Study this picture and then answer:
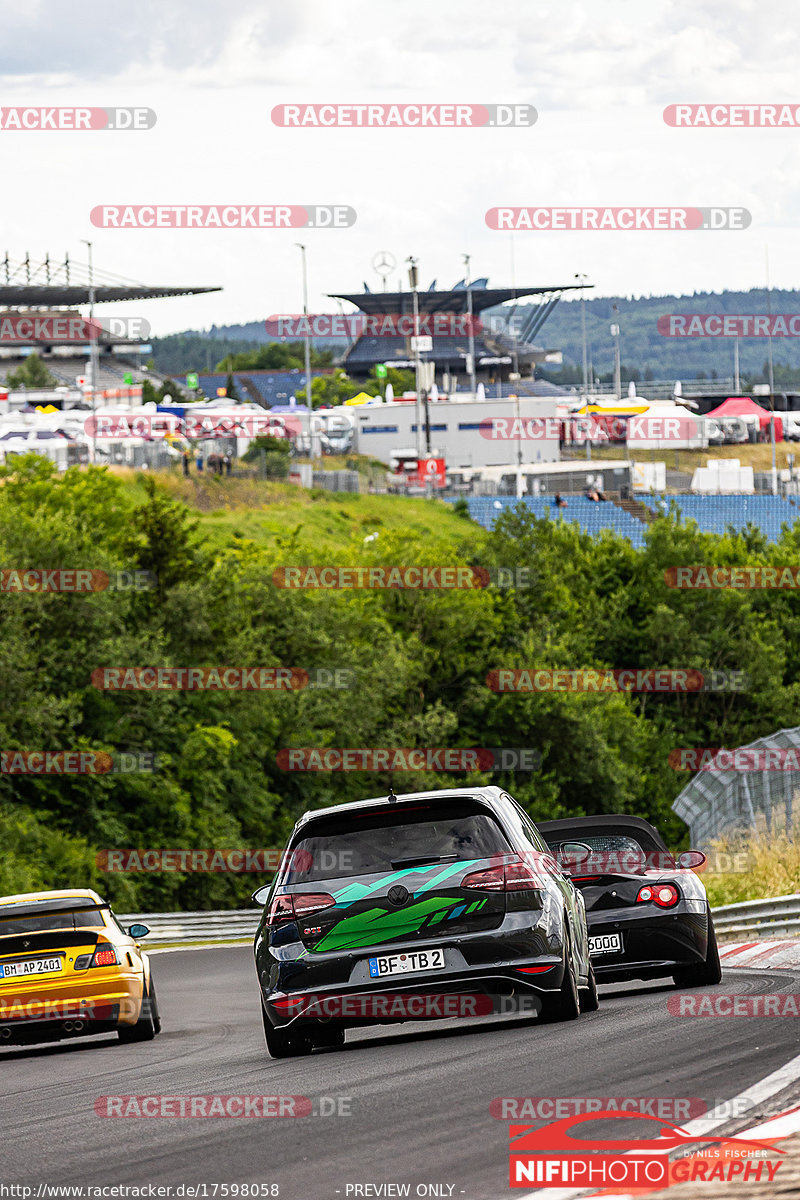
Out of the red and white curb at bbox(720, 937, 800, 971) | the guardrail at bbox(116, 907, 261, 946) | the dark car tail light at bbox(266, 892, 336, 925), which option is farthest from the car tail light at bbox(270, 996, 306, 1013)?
the guardrail at bbox(116, 907, 261, 946)

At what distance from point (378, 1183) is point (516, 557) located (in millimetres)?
60420

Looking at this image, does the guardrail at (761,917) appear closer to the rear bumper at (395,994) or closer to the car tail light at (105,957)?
the car tail light at (105,957)

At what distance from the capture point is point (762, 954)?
15.3 metres

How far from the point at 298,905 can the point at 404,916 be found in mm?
568

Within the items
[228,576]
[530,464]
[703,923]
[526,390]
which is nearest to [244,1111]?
[703,923]

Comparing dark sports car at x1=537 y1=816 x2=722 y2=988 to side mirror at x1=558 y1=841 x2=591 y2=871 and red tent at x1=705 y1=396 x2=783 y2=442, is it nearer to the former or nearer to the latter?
side mirror at x1=558 y1=841 x2=591 y2=871

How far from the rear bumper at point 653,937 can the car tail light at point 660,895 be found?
59 mm

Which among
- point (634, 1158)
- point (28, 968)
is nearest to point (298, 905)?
point (634, 1158)

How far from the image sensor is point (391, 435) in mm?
114750

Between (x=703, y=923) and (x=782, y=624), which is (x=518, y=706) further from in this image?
(x=703, y=923)

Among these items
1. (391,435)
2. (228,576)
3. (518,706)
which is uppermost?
(391,435)

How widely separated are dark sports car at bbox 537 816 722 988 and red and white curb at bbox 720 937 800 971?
1723mm

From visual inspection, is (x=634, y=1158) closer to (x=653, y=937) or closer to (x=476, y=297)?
(x=653, y=937)

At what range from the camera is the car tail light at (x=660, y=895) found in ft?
39.5
